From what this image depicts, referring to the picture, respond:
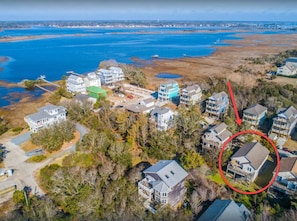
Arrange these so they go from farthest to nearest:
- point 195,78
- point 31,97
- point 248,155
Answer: point 195,78
point 31,97
point 248,155

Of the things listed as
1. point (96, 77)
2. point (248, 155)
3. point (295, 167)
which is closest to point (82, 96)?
point (96, 77)

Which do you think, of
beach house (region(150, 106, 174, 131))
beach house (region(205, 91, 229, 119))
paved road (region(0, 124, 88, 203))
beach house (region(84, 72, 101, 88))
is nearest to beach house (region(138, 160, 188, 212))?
paved road (region(0, 124, 88, 203))

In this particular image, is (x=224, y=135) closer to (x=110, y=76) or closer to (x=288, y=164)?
(x=288, y=164)

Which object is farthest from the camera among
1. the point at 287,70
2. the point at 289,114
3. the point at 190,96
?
the point at 287,70

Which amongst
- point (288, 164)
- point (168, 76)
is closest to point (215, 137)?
point (288, 164)

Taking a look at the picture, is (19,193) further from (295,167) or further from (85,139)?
(295,167)

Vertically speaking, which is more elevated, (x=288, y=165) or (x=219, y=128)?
(x=219, y=128)
